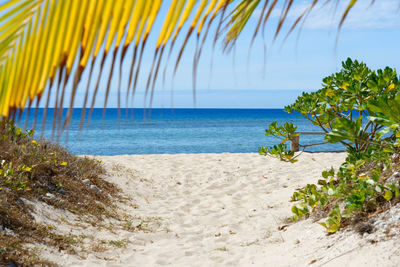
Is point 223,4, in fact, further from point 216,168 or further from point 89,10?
point 216,168

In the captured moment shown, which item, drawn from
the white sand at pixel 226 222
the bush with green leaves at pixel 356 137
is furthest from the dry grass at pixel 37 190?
the bush with green leaves at pixel 356 137

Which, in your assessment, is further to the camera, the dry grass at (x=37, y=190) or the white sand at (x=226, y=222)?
the dry grass at (x=37, y=190)

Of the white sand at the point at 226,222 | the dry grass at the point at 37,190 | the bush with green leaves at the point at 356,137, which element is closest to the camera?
the bush with green leaves at the point at 356,137

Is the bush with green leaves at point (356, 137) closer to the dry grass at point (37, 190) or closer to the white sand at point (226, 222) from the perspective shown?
the white sand at point (226, 222)

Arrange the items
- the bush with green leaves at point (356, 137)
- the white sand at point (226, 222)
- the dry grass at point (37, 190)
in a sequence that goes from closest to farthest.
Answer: the bush with green leaves at point (356, 137) < the white sand at point (226, 222) < the dry grass at point (37, 190)

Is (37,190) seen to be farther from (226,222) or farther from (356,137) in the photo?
(356,137)

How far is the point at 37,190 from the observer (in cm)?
557

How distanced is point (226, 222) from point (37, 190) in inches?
114

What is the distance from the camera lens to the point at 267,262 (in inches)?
148

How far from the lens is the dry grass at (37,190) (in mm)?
4125

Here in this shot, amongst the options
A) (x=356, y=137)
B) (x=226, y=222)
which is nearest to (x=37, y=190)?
(x=226, y=222)

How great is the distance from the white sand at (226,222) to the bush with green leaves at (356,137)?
324 mm

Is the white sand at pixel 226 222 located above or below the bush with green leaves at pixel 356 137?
below

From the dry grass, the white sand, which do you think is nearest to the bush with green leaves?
the white sand
